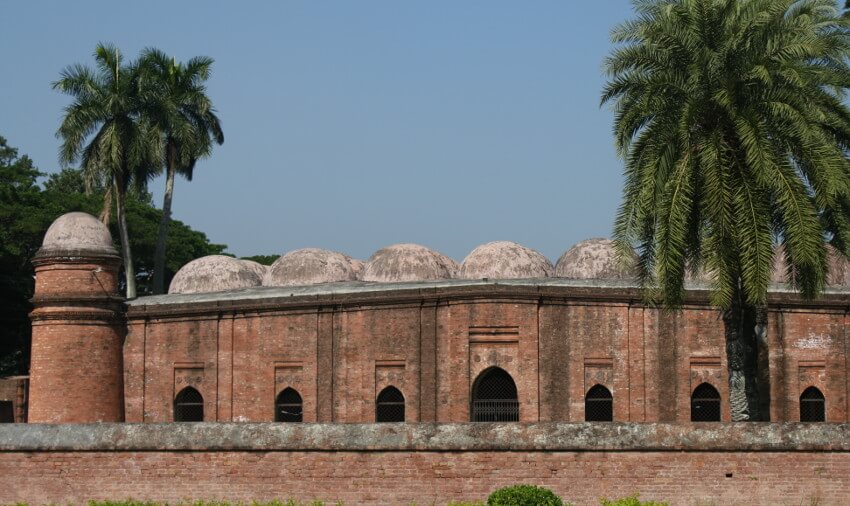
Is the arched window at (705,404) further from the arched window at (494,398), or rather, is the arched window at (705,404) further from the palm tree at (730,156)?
the palm tree at (730,156)

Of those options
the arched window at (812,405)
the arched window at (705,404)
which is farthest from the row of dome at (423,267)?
the arched window at (705,404)

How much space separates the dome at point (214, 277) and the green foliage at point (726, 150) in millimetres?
16308

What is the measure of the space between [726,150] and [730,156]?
12cm

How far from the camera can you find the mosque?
28891mm

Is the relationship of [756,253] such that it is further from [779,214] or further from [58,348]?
[58,348]

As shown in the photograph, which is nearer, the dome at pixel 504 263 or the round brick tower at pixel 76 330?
the round brick tower at pixel 76 330

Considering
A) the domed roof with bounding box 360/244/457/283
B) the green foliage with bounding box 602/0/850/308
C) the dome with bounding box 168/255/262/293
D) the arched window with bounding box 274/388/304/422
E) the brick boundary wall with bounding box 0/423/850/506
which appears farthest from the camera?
the dome with bounding box 168/255/262/293

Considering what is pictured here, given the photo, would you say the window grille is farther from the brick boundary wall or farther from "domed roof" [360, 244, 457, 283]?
the brick boundary wall

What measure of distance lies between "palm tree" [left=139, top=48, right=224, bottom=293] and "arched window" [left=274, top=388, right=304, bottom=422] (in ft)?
44.6

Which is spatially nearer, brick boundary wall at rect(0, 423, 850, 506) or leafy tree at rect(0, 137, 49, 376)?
Result: brick boundary wall at rect(0, 423, 850, 506)

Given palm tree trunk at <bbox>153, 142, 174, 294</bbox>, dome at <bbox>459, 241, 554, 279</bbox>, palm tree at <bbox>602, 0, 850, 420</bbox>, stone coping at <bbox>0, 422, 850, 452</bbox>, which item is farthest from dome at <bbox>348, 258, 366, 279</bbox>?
stone coping at <bbox>0, 422, 850, 452</bbox>

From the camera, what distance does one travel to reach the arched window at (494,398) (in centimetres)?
2888

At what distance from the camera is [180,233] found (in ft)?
210

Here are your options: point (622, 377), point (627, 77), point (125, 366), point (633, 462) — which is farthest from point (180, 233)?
point (633, 462)
